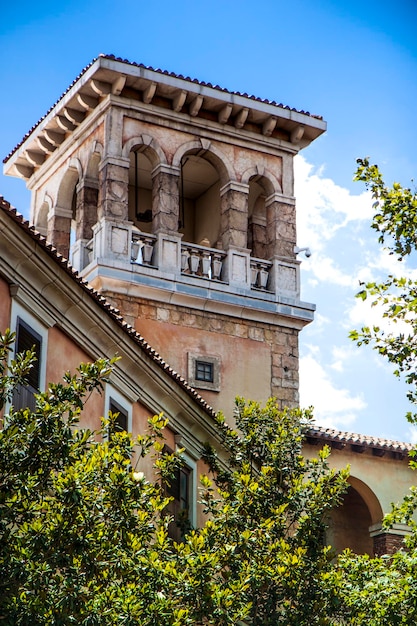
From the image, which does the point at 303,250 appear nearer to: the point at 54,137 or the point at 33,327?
the point at 54,137

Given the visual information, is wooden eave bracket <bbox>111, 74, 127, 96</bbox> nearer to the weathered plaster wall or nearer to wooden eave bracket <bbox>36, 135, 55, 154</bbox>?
wooden eave bracket <bbox>36, 135, 55, 154</bbox>

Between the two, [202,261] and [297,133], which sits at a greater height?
[297,133]

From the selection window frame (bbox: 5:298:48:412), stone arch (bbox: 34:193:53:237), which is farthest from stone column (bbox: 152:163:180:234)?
window frame (bbox: 5:298:48:412)

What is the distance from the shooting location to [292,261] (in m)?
29.8

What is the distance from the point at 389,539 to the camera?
3012 cm

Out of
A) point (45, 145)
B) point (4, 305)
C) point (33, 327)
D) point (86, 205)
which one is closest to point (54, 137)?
point (45, 145)

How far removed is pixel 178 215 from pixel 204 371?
367 cm

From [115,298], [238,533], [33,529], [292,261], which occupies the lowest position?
[33,529]

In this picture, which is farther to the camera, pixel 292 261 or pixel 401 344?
pixel 292 261

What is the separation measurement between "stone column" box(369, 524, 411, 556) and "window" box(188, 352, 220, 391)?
5.46 metres

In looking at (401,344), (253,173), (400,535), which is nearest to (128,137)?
(253,173)

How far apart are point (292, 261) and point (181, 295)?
3200 millimetres

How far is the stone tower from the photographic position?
2761 cm

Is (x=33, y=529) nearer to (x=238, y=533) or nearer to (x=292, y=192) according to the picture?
(x=238, y=533)
